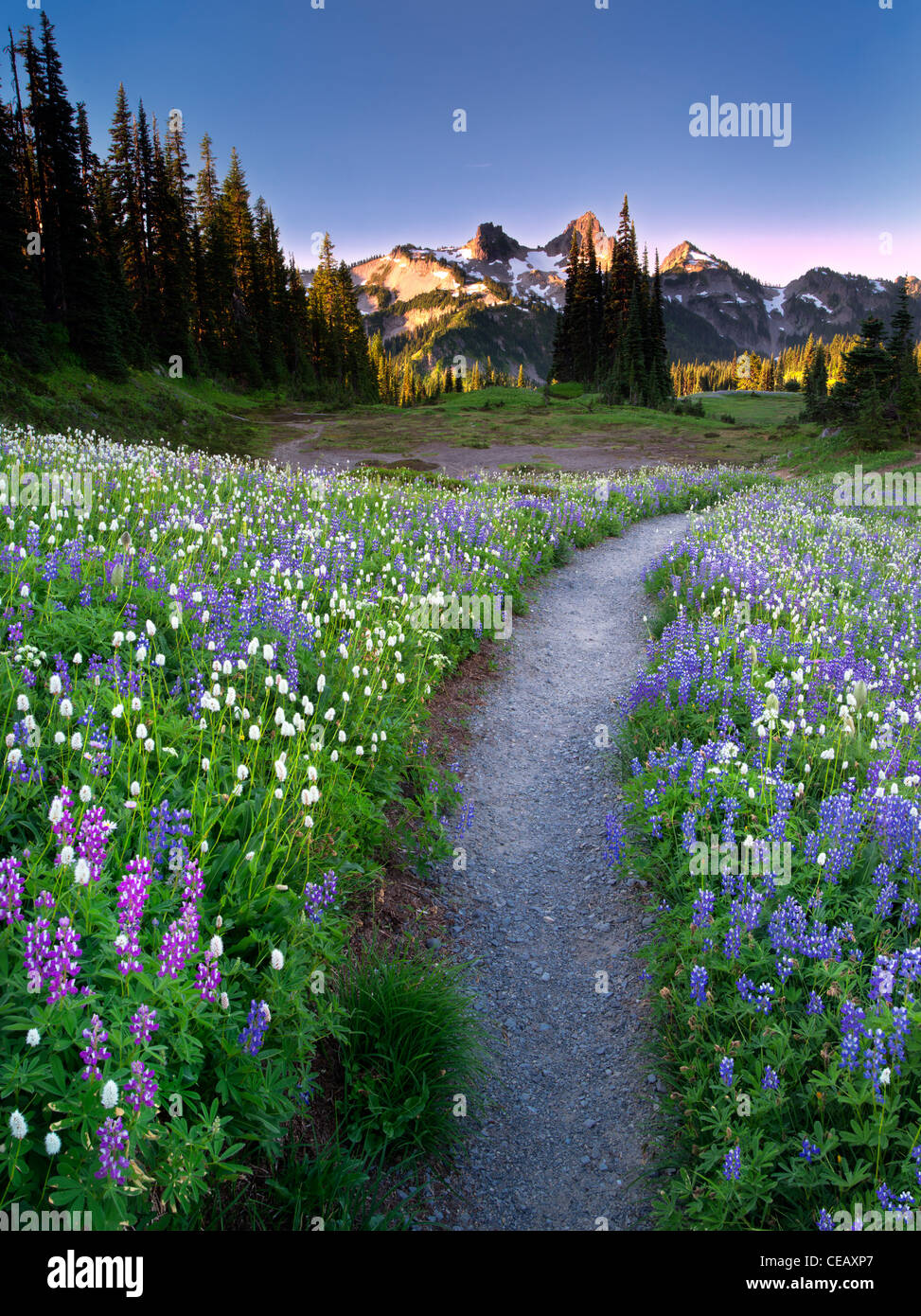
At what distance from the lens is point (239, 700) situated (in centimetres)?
517

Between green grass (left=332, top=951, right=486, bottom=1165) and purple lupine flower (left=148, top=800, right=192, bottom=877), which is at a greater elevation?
purple lupine flower (left=148, top=800, right=192, bottom=877)

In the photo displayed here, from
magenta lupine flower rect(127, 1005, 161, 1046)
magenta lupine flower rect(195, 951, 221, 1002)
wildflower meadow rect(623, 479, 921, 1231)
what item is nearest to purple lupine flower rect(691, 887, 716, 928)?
wildflower meadow rect(623, 479, 921, 1231)

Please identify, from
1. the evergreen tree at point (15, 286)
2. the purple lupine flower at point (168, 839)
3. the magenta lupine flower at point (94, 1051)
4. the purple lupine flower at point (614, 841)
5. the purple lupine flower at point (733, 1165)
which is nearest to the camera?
the magenta lupine flower at point (94, 1051)

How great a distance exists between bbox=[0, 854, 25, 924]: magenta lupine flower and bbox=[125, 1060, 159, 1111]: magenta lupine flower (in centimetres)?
77

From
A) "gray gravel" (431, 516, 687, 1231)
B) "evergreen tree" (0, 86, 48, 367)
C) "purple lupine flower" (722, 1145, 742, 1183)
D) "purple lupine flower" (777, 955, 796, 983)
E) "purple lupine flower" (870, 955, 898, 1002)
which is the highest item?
"evergreen tree" (0, 86, 48, 367)

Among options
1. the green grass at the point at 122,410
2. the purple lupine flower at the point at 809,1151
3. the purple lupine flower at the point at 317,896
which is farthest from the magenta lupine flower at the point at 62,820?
the green grass at the point at 122,410

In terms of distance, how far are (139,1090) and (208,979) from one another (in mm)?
469

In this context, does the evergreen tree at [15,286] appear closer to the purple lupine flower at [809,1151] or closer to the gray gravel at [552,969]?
the gray gravel at [552,969]

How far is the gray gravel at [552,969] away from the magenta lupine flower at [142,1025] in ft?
6.41

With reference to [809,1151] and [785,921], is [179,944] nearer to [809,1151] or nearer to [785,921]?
[809,1151]

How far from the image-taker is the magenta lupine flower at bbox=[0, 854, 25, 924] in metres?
2.65

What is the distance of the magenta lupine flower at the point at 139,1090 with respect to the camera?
2346 mm

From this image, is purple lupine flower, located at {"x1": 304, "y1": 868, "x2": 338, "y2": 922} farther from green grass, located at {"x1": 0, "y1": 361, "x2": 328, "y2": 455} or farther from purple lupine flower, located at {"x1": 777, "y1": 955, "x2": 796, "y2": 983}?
green grass, located at {"x1": 0, "y1": 361, "x2": 328, "y2": 455}

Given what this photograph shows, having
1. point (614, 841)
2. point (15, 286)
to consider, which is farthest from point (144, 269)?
point (614, 841)
